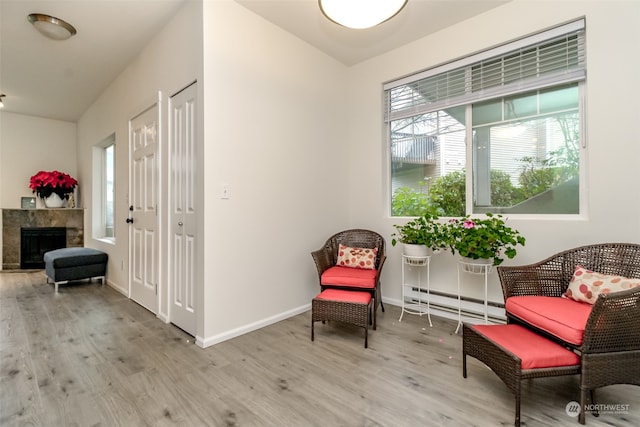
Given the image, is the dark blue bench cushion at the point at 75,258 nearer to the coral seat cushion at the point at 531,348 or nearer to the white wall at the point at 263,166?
the white wall at the point at 263,166

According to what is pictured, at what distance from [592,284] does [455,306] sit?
119 centimetres

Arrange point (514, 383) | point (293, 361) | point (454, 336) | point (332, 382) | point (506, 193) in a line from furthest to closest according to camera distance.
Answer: point (506, 193)
point (454, 336)
point (293, 361)
point (332, 382)
point (514, 383)

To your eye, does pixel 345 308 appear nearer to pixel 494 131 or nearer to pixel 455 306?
pixel 455 306

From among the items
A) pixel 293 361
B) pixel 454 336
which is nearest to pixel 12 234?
pixel 293 361

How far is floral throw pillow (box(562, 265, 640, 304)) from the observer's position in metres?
1.72

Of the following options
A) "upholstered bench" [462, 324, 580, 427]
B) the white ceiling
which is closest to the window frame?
the white ceiling

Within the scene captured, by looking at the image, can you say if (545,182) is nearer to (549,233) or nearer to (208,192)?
(549,233)

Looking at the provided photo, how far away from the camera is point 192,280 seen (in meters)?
2.46

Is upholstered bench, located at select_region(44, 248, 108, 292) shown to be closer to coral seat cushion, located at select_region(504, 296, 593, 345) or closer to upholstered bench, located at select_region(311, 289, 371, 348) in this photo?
upholstered bench, located at select_region(311, 289, 371, 348)

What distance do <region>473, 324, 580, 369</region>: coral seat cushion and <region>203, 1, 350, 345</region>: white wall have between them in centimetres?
178

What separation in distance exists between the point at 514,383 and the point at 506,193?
1.79m

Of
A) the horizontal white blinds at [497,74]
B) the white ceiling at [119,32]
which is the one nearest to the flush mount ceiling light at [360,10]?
the white ceiling at [119,32]

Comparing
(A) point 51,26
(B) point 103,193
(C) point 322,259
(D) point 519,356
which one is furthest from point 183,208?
(B) point 103,193

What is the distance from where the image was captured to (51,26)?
2.66 metres
